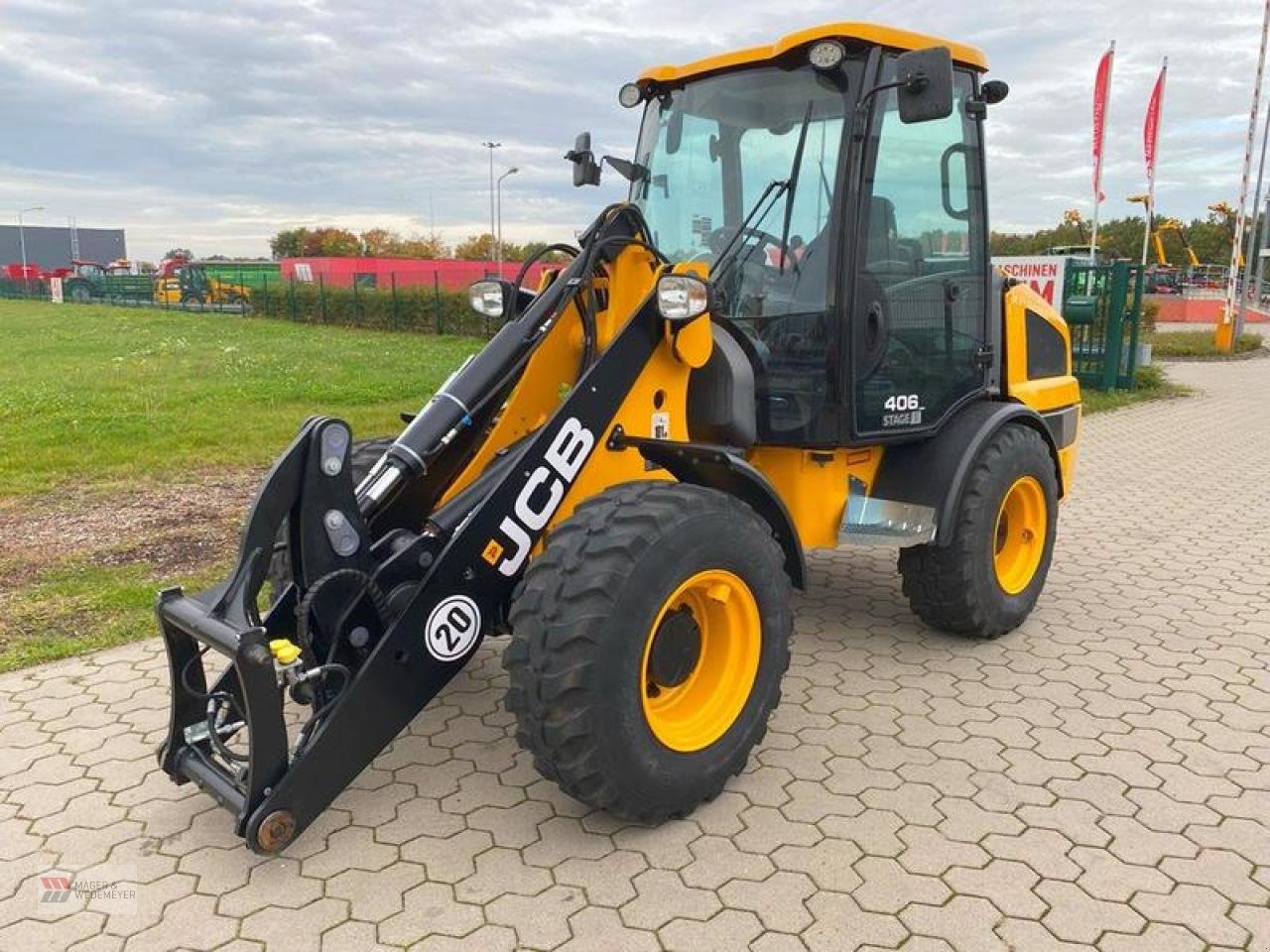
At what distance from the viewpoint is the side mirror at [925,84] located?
3410mm

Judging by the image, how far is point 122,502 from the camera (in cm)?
725

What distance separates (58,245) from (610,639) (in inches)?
4620

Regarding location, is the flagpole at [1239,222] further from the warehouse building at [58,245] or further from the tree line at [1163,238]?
the warehouse building at [58,245]

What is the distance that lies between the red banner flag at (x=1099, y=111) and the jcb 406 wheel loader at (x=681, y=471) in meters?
13.2

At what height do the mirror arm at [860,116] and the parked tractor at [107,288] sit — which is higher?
the mirror arm at [860,116]

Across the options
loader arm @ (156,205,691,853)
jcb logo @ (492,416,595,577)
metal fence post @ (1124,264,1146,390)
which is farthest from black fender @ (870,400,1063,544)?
metal fence post @ (1124,264,1146,390)

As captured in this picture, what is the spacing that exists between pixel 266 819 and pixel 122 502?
5.33 metres

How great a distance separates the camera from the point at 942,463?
14.2 feet

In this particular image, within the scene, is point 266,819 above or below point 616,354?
below

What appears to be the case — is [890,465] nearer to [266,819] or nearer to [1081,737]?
[1081,737]

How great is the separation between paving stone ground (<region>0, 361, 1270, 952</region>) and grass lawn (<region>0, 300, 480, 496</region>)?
470cm

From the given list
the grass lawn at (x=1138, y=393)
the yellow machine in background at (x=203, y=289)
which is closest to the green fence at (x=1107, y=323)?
the grass lawn at (x=1138, y=393)

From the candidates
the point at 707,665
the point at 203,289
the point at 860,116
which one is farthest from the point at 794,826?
the point at 203,289

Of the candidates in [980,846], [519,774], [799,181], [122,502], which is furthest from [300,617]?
[122,502]
